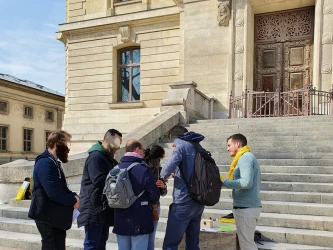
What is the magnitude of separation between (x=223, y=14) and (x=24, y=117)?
991 inches

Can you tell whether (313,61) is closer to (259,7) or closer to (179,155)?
(259,7)

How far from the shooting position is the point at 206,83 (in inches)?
553

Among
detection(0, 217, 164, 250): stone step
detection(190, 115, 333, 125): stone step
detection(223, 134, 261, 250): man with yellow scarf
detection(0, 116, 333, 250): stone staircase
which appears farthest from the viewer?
detection(190, 115, 333, 125): stone step

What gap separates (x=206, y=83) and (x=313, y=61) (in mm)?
4163

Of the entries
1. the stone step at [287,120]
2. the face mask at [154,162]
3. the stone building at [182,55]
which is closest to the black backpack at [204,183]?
the face mask at [154,162]

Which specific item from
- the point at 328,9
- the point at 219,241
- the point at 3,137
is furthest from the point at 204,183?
the point at 3,137

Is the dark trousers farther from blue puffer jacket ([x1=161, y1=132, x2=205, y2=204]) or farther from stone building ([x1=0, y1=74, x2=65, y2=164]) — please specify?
stone building ([x1=0, y1=74, x2=65, y2=164])

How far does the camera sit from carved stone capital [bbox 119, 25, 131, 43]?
1669 centimetres

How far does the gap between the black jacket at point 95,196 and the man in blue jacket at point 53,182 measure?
0.11 metres

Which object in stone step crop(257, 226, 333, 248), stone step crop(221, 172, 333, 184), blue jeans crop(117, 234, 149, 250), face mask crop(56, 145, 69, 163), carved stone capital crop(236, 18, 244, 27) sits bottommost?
stone step crop(257, 226, 333, 248)

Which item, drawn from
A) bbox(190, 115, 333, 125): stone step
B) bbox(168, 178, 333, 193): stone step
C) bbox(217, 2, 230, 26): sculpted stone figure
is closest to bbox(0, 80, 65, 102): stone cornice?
bbox(217, 2, 230, 26): sculpted stone figure

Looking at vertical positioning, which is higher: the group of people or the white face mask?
the white face mask

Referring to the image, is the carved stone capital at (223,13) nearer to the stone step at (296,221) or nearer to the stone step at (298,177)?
the stone step at (298,177)

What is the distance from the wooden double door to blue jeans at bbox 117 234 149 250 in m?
11.5
